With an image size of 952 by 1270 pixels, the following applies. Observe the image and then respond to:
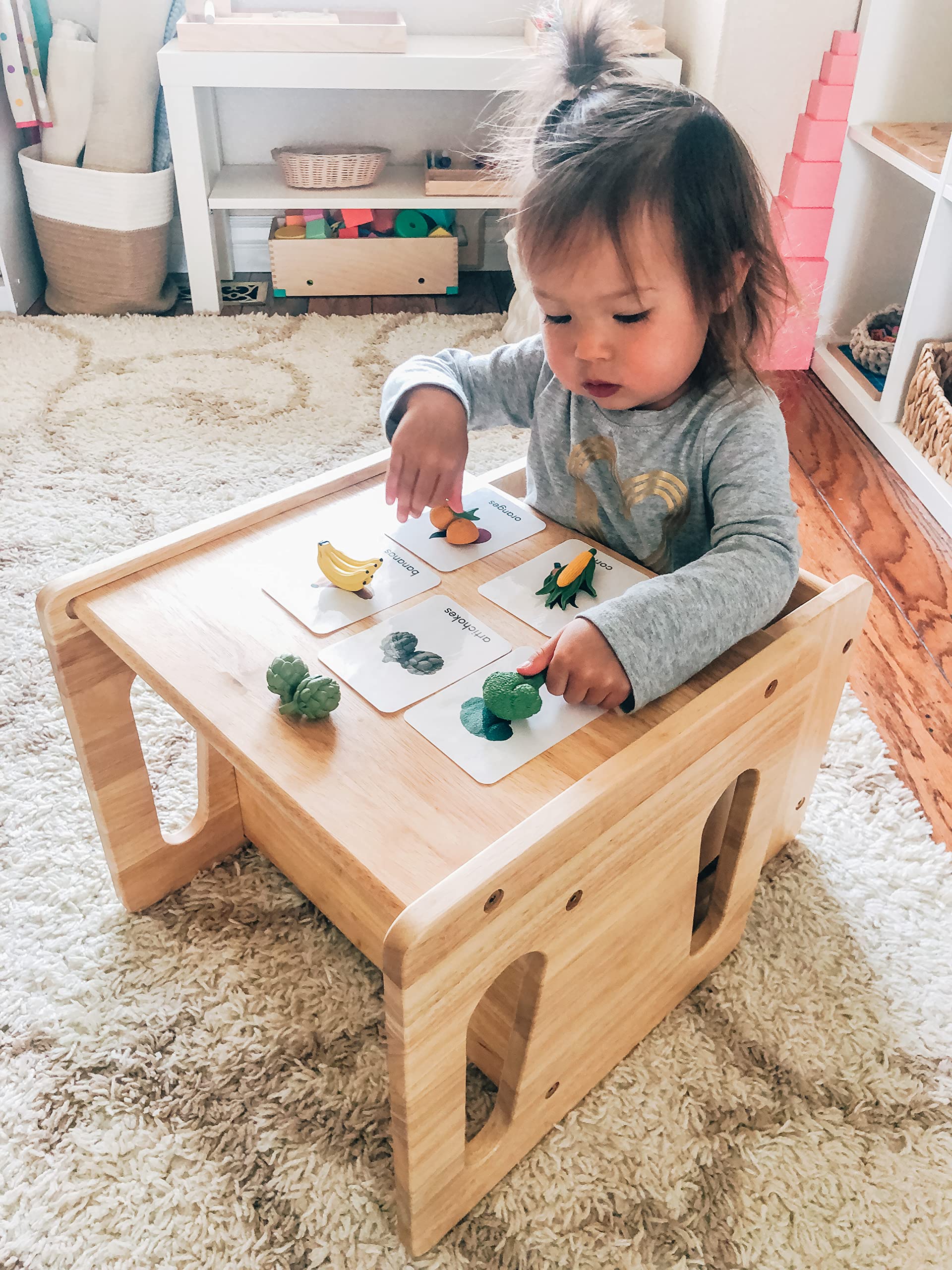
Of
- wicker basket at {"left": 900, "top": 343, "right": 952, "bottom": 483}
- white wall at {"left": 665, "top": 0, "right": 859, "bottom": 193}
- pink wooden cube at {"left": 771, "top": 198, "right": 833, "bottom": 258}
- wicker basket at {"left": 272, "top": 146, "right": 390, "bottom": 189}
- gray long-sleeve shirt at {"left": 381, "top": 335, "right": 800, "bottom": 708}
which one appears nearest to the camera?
gray long-sleeve shirt at {"left": 381, "top": 335, "right": 800, "bottom": 708}

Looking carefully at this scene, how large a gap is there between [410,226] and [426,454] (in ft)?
4.52

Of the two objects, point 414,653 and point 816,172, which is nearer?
point 414,653

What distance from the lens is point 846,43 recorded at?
1562 mm

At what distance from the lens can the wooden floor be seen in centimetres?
104

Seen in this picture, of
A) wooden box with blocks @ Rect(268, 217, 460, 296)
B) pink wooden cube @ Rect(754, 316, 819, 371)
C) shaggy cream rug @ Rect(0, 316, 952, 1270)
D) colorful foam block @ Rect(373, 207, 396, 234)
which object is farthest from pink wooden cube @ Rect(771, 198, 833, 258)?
shaggy cream rug @ Rect(0, 316, 952, 1270)

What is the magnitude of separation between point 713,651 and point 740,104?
1.34 m

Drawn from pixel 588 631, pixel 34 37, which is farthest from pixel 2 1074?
pixel 34 37

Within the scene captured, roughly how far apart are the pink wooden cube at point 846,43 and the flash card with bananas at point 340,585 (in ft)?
4.40

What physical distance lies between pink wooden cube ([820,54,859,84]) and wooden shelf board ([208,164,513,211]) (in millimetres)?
597

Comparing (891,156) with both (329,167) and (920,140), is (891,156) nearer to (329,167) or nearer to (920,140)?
(920,140)

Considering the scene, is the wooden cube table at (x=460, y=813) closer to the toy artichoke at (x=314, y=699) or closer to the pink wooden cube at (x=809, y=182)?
the toy artichoke at (x=314, y=699)

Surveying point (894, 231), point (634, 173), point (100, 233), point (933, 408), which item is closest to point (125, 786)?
point (634, 173)

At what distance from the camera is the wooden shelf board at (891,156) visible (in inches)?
55.6

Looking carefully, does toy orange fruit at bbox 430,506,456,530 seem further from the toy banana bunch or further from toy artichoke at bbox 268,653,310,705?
toy artichoke at bbox 268,653,310,705
